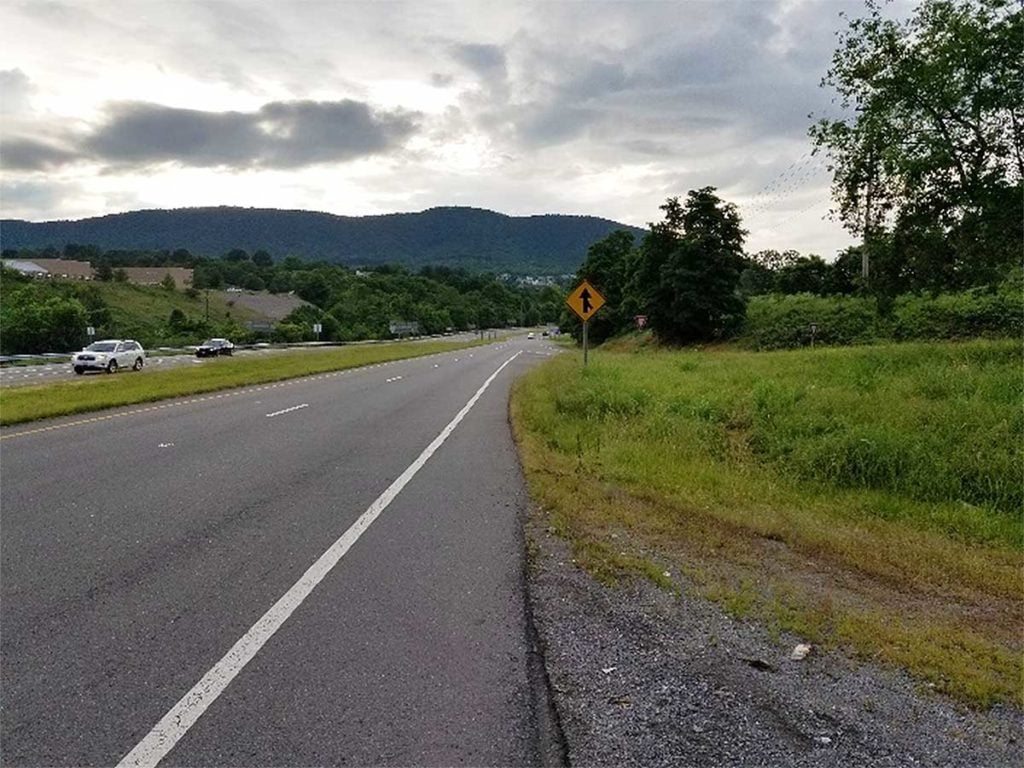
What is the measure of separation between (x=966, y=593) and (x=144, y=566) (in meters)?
6.50

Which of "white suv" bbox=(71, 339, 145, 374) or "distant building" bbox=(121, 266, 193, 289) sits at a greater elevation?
"distant building" bbox=(121, 266, 193, 289)

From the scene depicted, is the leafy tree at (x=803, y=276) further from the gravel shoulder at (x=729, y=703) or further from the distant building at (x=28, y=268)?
the distant building at (x=28, y=268)

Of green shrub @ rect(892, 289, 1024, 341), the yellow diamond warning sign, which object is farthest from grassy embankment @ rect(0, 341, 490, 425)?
green shrub @ rect(892, 289, 1024, 341)

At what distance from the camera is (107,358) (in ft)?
120

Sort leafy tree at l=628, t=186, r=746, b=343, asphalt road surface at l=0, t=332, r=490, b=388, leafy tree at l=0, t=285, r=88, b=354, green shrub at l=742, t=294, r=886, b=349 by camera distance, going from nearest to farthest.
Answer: asphalt road surface at l=0, t=332, r=490, b=388, green shrub at l=742, t=294, r=886, b=349, leafy tree at l=628, t=186, r=746, b=343, leafy tree at l=0, t=285, r=88, b=354

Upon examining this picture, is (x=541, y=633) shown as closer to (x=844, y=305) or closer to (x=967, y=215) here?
(x=967, y=215)

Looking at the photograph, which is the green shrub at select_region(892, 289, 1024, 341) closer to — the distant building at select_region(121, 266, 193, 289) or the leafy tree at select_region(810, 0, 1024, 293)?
the leafy tree at select_region(810, 0, 1024, 293)

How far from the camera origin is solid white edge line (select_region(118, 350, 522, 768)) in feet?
11.1

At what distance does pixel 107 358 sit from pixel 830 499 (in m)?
35.7

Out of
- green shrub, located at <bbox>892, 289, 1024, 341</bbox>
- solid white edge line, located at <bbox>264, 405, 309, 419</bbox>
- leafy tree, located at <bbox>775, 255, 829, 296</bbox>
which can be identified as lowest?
solid white edge line, located at <bbox>264, 405, 309, 419</bbox>

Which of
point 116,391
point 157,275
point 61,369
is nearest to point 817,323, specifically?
point 116,391

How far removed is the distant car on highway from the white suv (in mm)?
18209

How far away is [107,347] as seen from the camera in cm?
3756

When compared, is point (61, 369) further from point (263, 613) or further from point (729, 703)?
point (729, 703)
